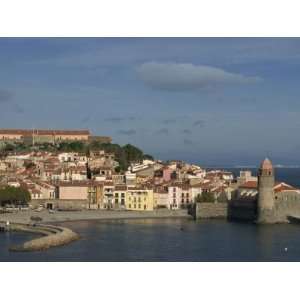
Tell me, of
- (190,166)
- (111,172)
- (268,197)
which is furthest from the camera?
(190,166)

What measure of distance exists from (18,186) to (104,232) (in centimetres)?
582

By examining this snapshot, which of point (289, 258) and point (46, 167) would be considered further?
point (46, 167)

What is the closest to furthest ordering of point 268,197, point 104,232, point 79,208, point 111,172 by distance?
point 104,232, point 268,197, point 79,208, point 111,172

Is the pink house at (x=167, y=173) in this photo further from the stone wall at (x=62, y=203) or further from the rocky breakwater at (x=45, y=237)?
the rocky breakwater at (x=45, y=237)

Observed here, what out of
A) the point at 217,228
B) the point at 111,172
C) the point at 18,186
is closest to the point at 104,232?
the point at 217,228

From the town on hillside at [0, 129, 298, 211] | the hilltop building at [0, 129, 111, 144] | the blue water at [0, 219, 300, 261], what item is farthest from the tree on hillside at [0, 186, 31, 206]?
the hilltop building at [0, 129, 111, 144]

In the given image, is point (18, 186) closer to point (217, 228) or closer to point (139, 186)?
point (139, 186)

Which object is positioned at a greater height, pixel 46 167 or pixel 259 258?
pixel 46 167

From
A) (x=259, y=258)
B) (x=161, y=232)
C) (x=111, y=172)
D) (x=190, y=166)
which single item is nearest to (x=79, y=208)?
(x=111, y=172)

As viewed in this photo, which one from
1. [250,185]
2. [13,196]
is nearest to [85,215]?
[13,196]

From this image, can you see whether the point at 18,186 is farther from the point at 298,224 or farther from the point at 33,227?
the point at 298,224

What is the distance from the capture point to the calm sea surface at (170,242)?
1227 cm

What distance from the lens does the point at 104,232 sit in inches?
628

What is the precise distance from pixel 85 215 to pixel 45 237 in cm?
544
